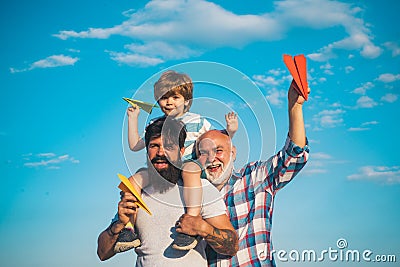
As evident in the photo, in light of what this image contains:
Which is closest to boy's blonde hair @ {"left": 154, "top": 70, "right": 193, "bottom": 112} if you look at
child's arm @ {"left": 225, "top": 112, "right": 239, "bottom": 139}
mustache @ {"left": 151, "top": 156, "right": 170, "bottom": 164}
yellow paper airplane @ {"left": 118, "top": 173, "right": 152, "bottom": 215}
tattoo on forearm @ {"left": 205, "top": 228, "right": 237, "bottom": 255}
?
child's arm @ {"left": 225, "top": 112, "right": 239, "bottom": 139}

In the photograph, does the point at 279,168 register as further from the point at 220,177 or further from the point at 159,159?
the point at 159,159

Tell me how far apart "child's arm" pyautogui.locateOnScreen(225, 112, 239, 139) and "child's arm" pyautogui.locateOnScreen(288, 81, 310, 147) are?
506 millimetres

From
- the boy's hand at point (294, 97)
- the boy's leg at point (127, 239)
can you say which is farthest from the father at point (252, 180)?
the boy's leg at point (127, 239)

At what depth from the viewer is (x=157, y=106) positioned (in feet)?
15.4

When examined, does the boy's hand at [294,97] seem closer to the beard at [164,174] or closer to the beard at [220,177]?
the beard at [220,177]

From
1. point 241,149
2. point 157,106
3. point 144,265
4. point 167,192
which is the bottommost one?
point 144,265

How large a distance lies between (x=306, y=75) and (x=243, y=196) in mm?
1365

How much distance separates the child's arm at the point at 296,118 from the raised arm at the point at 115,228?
1.58m

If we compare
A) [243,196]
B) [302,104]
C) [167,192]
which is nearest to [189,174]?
[167,192]

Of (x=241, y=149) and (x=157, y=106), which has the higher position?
(x=157, y=106)

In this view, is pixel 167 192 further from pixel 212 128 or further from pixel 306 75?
pixel 306 75

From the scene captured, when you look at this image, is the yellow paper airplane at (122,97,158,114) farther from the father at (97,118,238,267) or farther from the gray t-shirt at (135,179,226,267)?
the gray t-shirt at (135,179,226,267)

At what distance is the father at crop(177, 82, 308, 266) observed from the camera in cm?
463

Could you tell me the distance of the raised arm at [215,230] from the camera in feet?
13.7
